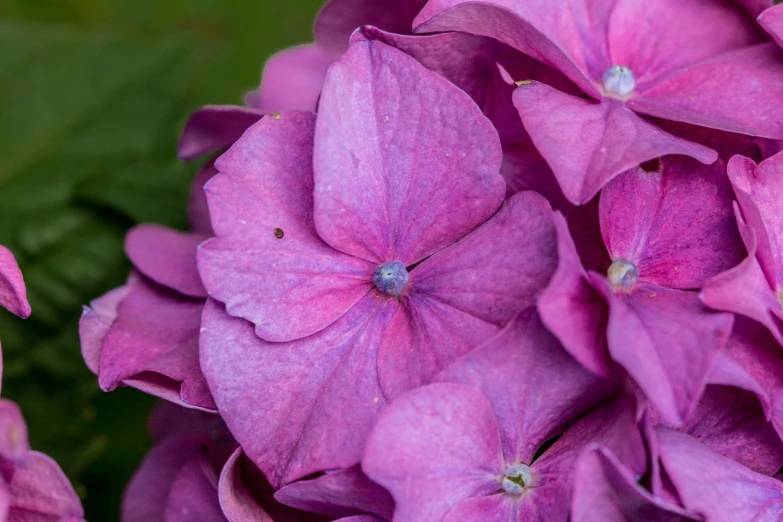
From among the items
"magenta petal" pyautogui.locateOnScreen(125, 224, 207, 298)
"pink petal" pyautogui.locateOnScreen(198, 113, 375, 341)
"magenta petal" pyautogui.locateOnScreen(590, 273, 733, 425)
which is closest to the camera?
"magenta petal" pyautogui.locateOnScreen(590, 273, 733, 425)

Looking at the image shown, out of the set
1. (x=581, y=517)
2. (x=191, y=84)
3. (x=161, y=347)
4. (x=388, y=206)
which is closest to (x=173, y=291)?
(x=161, y=347)

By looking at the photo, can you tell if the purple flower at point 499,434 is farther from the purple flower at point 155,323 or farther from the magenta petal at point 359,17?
the magenta petal at point 359,17

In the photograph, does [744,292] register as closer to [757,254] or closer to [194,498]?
[757,254]

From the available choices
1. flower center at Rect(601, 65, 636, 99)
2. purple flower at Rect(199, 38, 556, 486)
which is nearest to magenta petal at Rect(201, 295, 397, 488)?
purple flower at Rect(199, 38, 556, 486)

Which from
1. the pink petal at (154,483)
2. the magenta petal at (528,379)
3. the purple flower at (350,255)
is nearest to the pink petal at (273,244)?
the purple flower at (350,255)

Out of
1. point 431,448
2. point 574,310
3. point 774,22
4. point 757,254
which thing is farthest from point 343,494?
point 774,22

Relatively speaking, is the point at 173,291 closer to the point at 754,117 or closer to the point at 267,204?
the point at 267,204

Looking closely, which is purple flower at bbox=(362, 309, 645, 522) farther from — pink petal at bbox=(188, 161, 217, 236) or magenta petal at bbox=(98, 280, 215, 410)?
pink petal at bbox=(188, 161, 217, 236)
